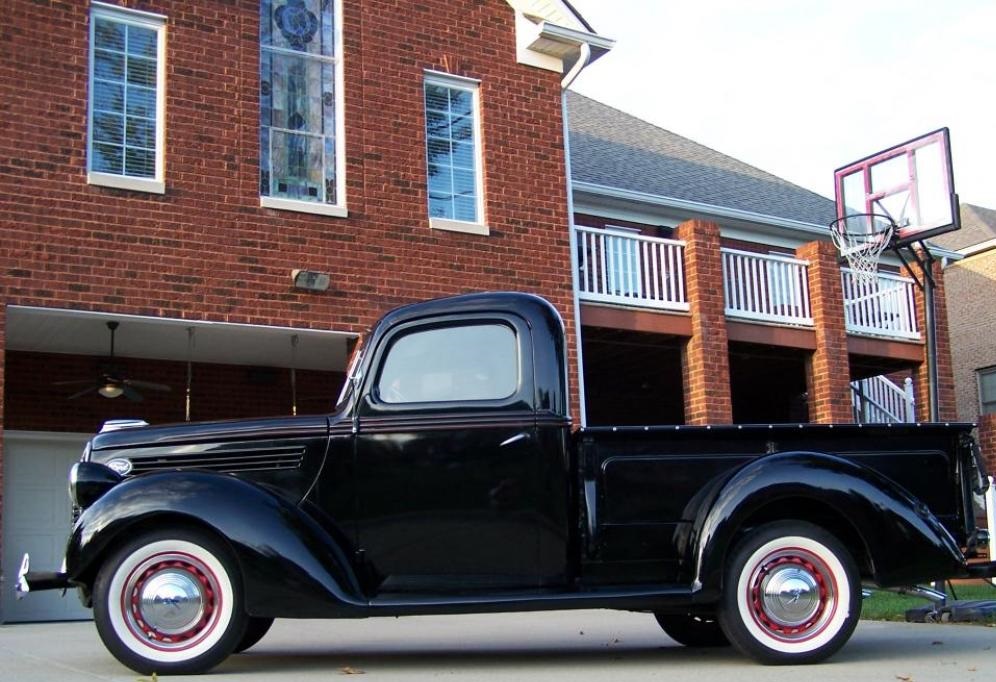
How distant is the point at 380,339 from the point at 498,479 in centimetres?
101

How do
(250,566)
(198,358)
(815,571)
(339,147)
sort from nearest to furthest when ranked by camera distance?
1. (250,566)
2. (815,571)
3. (339,147)
4. (198,358)

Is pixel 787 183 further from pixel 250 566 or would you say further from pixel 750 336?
pixel 250 566

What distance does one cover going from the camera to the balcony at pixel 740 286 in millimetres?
15539

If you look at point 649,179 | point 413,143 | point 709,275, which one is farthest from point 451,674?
point 649,179

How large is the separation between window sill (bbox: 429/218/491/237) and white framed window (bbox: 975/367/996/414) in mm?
19456

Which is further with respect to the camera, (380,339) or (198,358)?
(198,358)

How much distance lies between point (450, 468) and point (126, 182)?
22.8 feet

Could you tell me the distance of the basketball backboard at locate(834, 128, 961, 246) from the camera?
49.9ft

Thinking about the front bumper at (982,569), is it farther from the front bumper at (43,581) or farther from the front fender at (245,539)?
the front bumper at (43,581)

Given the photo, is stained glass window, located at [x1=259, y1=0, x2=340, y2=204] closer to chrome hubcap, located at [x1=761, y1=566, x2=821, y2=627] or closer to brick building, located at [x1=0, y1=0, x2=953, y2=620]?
brick building, located at [x1=0, y1=0, x2=953, y2=620]

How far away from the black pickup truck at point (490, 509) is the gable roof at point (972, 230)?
1086 inches

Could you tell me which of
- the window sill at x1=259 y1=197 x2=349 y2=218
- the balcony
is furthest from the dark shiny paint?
the balcony

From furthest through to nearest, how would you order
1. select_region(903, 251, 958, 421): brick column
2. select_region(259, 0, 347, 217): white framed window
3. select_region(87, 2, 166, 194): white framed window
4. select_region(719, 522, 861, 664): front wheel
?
→ select_region(903, 251, 958, 421): brick column < select_region(259, 0, 347, 217): white framed window < select_region(87, 2, 166, 194): white framed window < select_region(719, 522, 861, 664): front wheel

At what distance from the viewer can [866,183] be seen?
16406 millimetres
